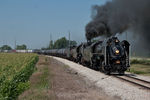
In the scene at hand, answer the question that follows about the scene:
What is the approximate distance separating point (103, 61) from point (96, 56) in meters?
3.14

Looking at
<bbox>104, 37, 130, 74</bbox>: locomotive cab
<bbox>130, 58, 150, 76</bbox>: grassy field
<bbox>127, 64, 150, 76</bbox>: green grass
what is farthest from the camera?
<bbox>130, 58, 150, 76</bbox>: grassy field

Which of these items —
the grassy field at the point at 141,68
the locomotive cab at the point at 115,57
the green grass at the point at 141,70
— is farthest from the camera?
the grassy field at the point at 141,68

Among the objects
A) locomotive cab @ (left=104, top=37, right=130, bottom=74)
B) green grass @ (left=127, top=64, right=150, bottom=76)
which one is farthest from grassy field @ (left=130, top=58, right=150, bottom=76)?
locomotive cab @ (left=104, top=37, right=130, bottom=74)

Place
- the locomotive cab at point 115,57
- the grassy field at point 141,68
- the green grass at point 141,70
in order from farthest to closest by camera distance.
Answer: the grassy field at point 141,68
the green grass at point 141,70
the locomotive cab at point 115,57

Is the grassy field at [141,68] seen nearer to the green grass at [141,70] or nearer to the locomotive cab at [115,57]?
the green grass at [141,70]

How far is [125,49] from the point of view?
25734 millimetres

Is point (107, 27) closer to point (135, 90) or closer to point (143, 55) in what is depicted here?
point (135, 90)

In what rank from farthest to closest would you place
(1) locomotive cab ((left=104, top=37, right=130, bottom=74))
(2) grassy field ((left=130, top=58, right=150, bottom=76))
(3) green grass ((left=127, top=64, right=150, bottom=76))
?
(2) grassy field ((left=130, top=58, right=150, bottom=76))
(3) green grass ((left=127, top=64, right=150, bottom=76))
(1) locomotive cab ((left=104, top=37, right=130, bottom=74))

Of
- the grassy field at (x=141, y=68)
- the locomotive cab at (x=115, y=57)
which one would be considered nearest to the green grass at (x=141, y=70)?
the grassy field at (x=141, y=68)

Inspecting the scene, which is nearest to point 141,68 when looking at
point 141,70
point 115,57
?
point 141,70

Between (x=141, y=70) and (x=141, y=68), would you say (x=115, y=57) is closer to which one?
(x=141, y=70)

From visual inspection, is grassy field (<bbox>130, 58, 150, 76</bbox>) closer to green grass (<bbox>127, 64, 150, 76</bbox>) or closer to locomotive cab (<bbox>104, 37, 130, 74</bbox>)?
green grass (<bbox>127, 64, 150, 76</bbox>)

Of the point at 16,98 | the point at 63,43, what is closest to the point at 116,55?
the point at 16,98

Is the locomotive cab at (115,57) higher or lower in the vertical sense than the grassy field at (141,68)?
higher
